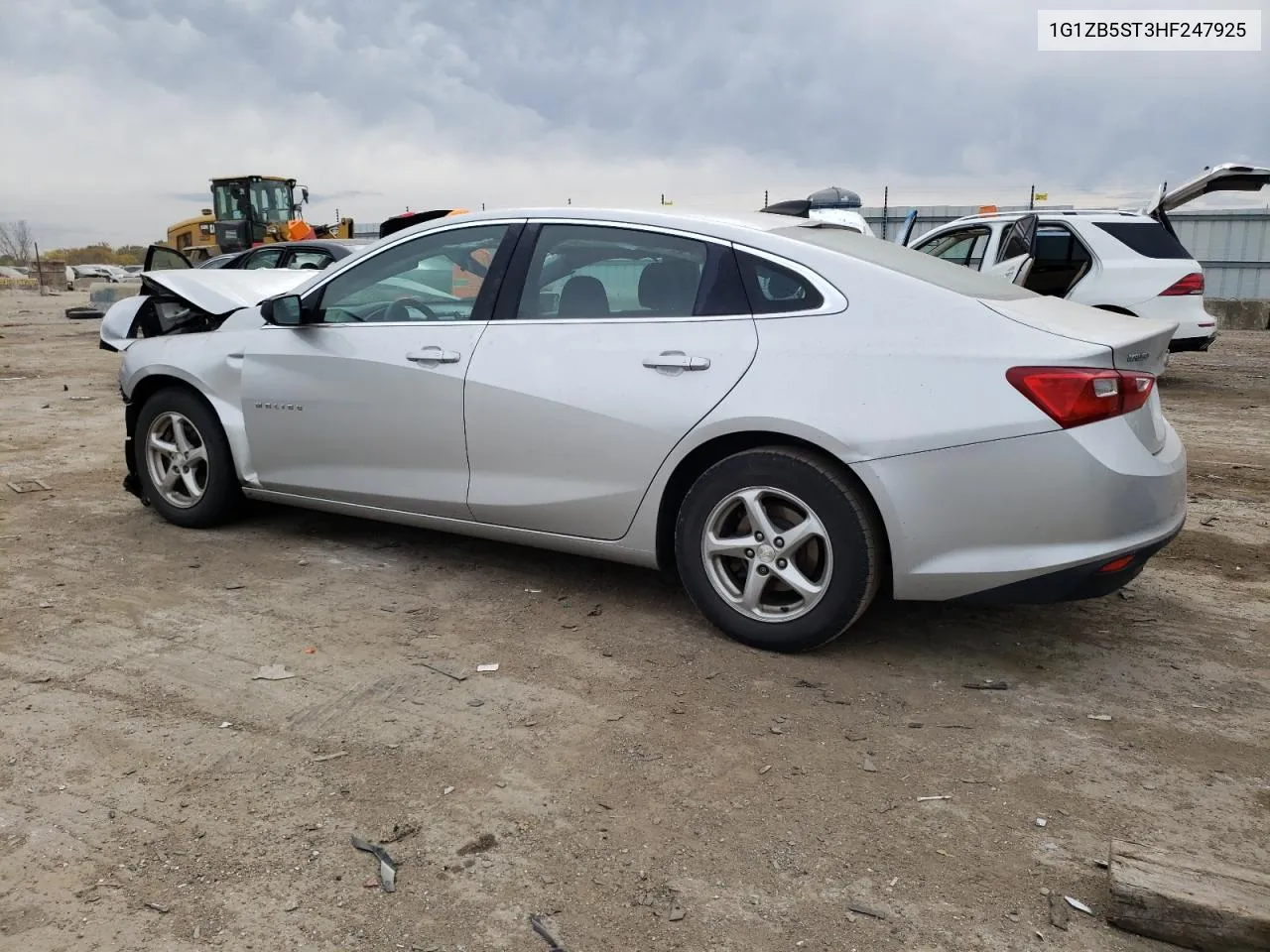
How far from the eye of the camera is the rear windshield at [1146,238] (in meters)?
10.2

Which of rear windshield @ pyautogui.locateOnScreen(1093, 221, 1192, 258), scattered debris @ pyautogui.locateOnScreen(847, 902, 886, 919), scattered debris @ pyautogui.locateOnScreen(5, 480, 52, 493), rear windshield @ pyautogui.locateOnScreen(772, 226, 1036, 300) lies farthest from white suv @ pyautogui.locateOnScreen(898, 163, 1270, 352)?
scattered debris @ pyautogui.locateOnScreen(847, 902, 886, 919)

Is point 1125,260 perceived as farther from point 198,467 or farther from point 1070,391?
point 198,467

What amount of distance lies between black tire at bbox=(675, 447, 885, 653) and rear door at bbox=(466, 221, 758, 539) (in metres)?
0.24

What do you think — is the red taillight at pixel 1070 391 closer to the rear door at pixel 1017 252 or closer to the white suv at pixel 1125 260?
the rear door at pixel 1017 252

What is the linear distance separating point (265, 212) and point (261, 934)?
24975mm

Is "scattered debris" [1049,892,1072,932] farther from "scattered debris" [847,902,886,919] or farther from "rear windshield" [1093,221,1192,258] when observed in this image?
"rear windshield" [1093,221,1192,258]

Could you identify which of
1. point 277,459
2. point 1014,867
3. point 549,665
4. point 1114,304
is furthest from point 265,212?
point 1014,867

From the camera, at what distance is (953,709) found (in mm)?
3412

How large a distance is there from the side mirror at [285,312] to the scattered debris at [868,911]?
3.54m

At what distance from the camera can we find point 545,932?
91.4 inches

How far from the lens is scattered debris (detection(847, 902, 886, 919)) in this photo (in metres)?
2.38

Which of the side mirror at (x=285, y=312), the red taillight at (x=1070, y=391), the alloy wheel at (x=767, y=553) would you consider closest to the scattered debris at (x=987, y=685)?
the alloy wheel at (x=767, y=553)

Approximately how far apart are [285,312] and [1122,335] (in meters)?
3.46

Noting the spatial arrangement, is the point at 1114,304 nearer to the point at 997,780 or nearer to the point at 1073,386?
the point at 1073,386
